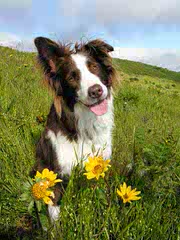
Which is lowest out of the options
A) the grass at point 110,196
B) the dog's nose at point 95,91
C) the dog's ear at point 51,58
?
the grass at point 110,196

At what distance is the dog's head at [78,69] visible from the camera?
9.02 ft

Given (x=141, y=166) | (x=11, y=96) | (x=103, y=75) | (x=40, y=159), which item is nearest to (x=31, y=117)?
(x=11, y=96)

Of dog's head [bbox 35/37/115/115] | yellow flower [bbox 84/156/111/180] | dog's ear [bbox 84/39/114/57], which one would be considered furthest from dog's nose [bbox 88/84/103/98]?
yellow flower [bbox 84/156/111/180]

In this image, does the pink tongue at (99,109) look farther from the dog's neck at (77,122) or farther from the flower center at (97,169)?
the flower center at (97,169)

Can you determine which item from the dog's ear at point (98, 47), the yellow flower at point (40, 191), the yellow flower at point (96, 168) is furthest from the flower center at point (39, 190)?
the dog's ear at point (98, 47)

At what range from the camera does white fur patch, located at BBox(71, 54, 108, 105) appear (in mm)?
2684

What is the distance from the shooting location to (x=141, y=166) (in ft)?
6.93

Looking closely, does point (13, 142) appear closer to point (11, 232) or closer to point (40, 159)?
point (40, 159)

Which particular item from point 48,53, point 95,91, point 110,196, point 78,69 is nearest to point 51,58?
point 48,53

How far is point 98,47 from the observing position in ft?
10.2

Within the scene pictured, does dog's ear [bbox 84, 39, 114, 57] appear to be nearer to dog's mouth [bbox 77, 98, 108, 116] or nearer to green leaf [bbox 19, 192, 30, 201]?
dog's mouth [bbox 77, 98, 108, 116]

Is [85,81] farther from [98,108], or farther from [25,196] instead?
[25,196]

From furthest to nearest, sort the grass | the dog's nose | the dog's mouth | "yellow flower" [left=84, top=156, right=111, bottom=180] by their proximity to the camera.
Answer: the dog's mouth < the dog's nose < the grass < "yellow flower" [left=84, top=156, right=111, bottom=180]

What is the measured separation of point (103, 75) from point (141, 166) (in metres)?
1.25
